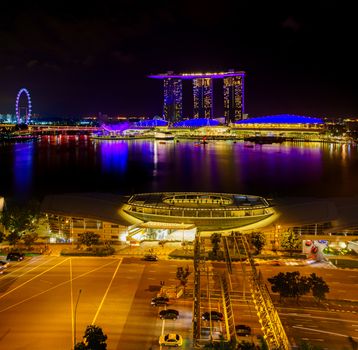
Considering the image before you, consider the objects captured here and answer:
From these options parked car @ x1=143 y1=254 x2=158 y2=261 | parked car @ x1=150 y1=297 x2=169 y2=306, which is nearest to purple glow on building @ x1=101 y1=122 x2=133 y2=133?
parked car @ x1=143 y1=254 x2=158 y2=261

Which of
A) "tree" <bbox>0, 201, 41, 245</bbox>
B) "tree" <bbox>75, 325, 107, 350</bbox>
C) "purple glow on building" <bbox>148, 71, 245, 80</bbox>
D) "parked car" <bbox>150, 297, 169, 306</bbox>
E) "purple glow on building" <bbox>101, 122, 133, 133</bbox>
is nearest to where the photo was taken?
"tree" <bbox>75, 325, 107, 350</bbox>

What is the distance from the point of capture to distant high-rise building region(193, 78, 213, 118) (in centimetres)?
4447

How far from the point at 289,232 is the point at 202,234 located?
3.26 feet

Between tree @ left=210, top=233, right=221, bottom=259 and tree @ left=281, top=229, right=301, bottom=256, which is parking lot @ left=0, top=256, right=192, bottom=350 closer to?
tree @ left=210, top=233, right=221, bottom=259

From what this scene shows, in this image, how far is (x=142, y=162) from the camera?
16.7 meters

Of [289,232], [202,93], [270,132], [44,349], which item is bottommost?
[44,349]

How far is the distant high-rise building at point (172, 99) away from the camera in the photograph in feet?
150

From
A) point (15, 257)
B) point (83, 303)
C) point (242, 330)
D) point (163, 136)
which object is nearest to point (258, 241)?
point (242, 330)

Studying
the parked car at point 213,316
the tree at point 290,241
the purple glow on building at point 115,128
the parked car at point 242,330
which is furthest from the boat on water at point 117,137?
the parked car at point 242,330

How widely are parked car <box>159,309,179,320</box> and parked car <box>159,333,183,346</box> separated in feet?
1.11

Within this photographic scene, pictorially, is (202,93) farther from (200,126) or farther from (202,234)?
(202,234)

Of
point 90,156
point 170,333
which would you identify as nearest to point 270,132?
point 90,156

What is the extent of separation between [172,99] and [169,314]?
4332 cm

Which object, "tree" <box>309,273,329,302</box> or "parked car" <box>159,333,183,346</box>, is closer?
"parked car" <box>159,333,183,346</box>
